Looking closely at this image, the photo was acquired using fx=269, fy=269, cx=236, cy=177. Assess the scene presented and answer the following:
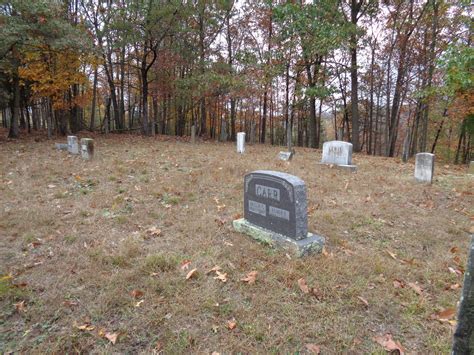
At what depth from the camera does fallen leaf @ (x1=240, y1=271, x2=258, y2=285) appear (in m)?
2.96

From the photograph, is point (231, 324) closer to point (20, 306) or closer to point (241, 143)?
point (20, 306)

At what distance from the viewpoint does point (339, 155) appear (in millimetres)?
9016

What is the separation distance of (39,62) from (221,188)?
12252mm

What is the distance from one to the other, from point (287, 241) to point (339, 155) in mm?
6327

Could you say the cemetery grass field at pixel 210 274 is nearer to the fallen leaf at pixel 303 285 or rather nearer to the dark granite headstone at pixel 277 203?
the fallen leaf at pixel 303 285

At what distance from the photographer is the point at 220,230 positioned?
423cm

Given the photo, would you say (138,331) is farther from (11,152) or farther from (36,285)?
(11,152)

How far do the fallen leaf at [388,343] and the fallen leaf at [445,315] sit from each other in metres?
0.60

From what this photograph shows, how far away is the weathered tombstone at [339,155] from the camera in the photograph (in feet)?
Result: 28.9

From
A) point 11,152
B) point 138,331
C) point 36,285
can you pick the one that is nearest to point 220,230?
point 138,331

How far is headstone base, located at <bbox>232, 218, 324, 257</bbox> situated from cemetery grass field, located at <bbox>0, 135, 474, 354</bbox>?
0.12m

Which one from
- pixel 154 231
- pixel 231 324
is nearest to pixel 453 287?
pixel 231 324

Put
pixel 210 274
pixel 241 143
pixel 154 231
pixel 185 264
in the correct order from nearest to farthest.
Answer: pixel 210 274 < pixel 185 264 < pixel 154 231 < pixel 241 143

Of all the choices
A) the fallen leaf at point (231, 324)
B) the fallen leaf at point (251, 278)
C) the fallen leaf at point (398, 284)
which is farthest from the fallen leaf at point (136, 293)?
the fallen leaf at point (398, 284)
